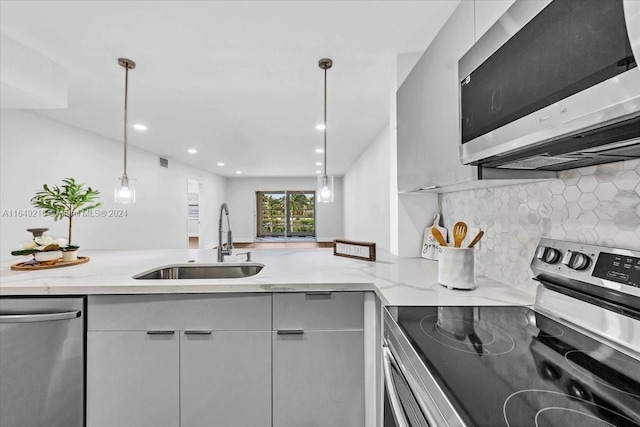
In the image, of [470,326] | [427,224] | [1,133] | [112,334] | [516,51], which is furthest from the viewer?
[1,133]

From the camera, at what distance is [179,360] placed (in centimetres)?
135

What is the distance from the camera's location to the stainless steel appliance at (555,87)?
0.51 meters

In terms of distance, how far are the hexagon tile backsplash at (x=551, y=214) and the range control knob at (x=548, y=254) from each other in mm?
70

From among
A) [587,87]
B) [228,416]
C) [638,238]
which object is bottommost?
[228,416]

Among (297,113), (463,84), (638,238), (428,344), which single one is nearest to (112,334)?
(428,344)

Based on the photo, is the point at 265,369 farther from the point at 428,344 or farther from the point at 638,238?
the point at 638,238

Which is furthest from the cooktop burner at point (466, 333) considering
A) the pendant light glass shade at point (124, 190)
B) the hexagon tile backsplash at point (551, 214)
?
the pendant light glass shade at point (124, 190)

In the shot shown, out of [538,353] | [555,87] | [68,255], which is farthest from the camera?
[68,255]

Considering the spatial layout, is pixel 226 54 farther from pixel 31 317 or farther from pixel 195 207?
pixel 195 207

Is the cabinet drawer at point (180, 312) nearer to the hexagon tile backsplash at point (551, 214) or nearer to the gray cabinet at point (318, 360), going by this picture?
the gray cabinet at point (318, 360)

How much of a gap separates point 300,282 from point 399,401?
0.66m

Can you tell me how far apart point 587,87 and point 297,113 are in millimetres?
3068

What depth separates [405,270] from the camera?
163 cm

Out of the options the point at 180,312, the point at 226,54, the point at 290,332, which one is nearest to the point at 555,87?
the point at 290,332
